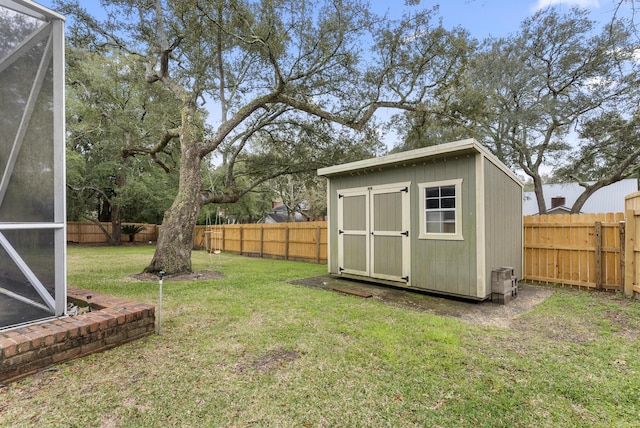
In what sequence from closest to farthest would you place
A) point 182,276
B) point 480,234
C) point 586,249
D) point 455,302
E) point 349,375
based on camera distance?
point 349,375 → point 480,234 → point 455,302 → point 586,249 → point 182,276

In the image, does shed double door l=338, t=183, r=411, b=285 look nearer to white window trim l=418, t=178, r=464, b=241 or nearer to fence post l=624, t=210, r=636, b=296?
white window trim l=418, t=178, r=464, b=241

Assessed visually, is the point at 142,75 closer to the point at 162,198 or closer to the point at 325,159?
the point at 162,198

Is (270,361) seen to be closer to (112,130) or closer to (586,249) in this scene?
(586,249)

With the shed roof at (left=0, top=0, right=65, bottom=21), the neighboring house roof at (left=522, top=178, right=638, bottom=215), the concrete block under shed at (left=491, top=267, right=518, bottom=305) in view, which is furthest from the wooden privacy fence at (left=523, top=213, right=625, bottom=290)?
the neighboring house roof at (left=522, top=178, right=638, bottom=215)

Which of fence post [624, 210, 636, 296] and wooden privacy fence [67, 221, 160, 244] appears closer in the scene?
fence post [624, 210, 636, 296]

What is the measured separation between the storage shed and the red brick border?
396 centimetres

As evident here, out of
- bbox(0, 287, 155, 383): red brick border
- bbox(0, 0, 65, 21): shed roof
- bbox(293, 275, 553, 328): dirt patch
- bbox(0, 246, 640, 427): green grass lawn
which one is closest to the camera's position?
bbox(0, 246, 640, 427): green grass lawn

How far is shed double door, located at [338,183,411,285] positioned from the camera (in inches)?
214

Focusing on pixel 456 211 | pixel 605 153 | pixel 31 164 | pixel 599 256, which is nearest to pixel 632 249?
pixel 599 256

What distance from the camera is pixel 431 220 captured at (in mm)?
5109

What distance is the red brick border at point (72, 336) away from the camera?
7.34ft

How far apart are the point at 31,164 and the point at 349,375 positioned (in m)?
3.40

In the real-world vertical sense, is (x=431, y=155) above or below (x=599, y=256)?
above

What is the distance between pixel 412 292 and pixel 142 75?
12.1 m
